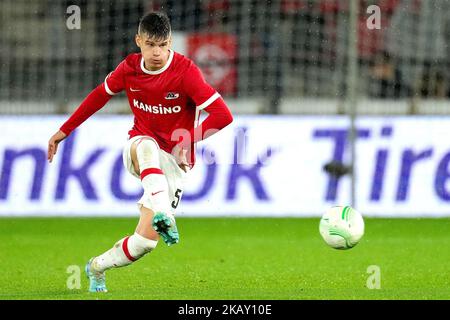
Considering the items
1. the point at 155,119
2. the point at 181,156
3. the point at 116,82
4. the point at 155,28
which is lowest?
the point at 181,156

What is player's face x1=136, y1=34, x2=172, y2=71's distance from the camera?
732 cm

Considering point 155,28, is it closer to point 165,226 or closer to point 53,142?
point 53,142

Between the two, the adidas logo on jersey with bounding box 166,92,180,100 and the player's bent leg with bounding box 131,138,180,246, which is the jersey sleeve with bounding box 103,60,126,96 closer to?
the adidas logo on jersey with bounding box 166,92,180,100

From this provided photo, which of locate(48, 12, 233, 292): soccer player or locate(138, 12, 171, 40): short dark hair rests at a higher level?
locate(138, 12, 171, 40): short dark hair

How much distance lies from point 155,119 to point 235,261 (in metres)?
2.46

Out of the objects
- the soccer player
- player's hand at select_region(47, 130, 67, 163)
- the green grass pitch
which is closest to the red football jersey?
the soccer player

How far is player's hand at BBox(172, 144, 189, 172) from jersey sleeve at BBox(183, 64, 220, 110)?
30cm

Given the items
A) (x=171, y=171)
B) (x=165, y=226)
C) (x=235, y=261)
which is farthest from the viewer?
(x=235, y=261)

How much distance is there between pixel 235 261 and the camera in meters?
9.70

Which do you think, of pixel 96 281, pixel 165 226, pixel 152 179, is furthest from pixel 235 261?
pixel 165 226

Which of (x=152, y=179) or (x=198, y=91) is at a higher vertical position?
(x=198, y=91)
